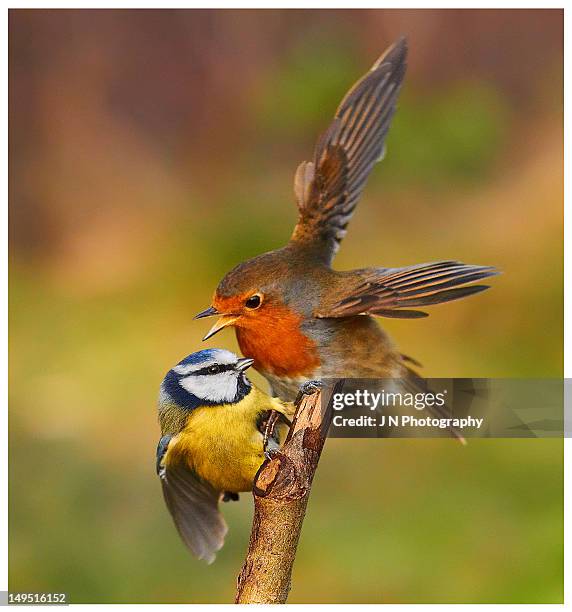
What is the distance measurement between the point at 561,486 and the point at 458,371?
34 cm

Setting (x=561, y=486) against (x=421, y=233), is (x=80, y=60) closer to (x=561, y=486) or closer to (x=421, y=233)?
(x=421, y=233)

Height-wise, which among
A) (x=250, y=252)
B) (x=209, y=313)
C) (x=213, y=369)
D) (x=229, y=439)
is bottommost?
(x=229, y=439)

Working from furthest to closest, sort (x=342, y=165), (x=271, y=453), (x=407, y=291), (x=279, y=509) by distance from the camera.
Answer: (x=342, y=165), (x=407, y=291), (x=271, y=453), (x=279, y=509)

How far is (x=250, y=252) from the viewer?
2.16 metres

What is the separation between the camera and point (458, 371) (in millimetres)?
2029

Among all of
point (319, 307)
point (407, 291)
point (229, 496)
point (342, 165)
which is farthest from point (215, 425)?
point (342, 165)

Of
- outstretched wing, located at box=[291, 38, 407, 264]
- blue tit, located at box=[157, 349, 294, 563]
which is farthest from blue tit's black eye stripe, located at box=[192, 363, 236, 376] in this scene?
outstretched wing, located at box=[291, 38, 407, 264]

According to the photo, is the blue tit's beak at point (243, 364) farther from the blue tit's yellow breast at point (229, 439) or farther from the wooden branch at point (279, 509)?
the wooden branch at point (279, 509)

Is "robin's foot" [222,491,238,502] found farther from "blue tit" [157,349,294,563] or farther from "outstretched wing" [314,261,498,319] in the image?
"outstretched wing" [314,261,498,319]

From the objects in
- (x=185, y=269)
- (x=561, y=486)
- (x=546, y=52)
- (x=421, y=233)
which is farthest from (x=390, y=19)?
(x=561, y=486)

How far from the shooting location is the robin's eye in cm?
165

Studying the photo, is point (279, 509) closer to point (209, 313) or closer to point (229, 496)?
point (229, 496)

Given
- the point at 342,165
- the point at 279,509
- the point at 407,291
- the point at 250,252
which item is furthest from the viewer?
the point at 250,252

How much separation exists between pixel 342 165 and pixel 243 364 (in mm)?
506
